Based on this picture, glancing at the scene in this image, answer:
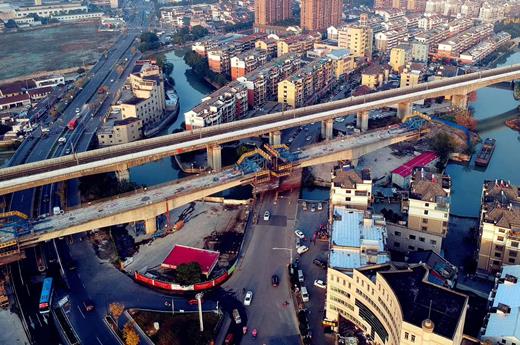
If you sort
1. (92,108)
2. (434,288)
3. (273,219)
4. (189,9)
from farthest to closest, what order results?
1. (189,9)
2. (92,108)
3. (273,219)
4. (434,288)

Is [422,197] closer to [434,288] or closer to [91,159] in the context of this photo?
[434,288]

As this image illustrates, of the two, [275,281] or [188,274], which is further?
[275,281]

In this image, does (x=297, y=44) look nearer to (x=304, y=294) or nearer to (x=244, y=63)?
(x=244, y=63)

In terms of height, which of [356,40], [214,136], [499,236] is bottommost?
[499,236]

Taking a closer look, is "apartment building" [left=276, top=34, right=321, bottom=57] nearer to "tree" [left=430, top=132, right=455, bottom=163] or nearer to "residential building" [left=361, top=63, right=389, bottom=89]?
"residential building" [left=361, top=63, right=389, bottom=89]

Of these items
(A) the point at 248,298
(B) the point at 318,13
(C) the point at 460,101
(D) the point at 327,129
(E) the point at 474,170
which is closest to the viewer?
(A) the point at 248,298

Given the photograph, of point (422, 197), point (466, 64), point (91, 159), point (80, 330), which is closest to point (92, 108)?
point (91, 159)

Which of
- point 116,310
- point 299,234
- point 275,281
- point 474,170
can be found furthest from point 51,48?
point 275,281
